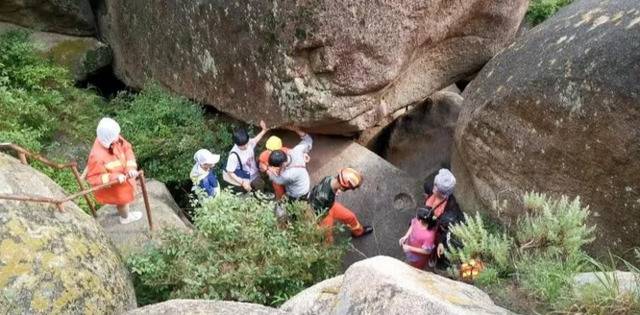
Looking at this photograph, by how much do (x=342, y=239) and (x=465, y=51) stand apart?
3.65 metres

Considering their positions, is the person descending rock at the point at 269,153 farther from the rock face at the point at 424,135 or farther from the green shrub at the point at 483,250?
the green shrub at the point at 483,250

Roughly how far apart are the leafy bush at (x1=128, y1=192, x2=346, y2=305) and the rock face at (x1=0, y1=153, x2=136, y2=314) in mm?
436

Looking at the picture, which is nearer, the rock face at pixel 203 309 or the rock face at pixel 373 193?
the rock face at pixel 203 309

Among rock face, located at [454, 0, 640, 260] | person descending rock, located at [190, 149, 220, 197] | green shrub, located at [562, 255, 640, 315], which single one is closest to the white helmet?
person descending rock, located at [190, 149, 220, 197]

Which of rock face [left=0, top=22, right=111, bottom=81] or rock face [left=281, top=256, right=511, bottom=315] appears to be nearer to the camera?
rock face [left=281, top=256, right=511, bottom=315]

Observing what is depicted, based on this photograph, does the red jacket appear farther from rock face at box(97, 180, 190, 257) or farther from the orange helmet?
the orange helmet

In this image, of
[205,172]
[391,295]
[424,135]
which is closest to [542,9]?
[424,135]

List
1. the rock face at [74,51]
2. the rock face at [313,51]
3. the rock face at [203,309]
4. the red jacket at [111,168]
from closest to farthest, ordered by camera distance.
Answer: the rock face at [203,309]
the red jacket at [111,168]
the rock face at [313,51]
the rock face at [74,51]

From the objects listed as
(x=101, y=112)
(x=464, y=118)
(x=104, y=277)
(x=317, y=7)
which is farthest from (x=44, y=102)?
(x=464, y=118)

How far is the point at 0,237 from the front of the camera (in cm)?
500

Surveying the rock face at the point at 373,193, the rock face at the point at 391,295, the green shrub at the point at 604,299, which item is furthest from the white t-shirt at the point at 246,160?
the green shrub at the point at 604,299

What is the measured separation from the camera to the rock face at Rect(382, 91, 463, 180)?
1052 cm

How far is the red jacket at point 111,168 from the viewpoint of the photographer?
7.17 m

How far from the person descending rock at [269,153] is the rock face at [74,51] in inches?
152
